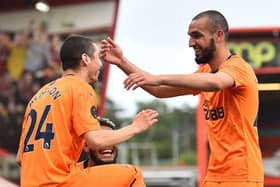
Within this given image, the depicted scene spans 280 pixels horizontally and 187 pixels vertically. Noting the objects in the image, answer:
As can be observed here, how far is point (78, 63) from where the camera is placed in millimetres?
4227

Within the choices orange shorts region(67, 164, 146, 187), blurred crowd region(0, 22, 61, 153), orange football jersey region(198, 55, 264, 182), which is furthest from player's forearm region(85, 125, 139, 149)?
blurred crowd region(0, 22, 61, 153)

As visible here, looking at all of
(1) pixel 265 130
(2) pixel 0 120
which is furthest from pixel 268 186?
(2) pixel 0 120

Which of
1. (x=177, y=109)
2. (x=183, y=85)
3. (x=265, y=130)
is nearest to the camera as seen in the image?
(x=183, y=85)

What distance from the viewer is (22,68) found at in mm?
12742

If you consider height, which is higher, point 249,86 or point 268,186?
point 249,86

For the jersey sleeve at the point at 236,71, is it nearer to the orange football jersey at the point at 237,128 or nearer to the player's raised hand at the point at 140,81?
the orange football jersey at the point at 237,128

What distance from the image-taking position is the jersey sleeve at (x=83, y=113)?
3.97 m

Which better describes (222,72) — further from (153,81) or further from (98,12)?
(98,12)

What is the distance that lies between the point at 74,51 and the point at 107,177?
0.77m

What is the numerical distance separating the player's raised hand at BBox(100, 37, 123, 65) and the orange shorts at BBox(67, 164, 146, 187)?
2.49 ft

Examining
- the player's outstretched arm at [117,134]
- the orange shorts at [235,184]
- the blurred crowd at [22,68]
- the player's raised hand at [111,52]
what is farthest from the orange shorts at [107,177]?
the blurred crowd at [22,68]

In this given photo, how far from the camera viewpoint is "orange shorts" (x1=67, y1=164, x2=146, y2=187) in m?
4.02

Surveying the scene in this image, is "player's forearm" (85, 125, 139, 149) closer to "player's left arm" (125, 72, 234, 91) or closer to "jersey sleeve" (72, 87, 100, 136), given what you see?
"jersey sleeve" (72, 87, 100, 136)

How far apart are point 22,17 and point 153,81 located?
29.9 feet
